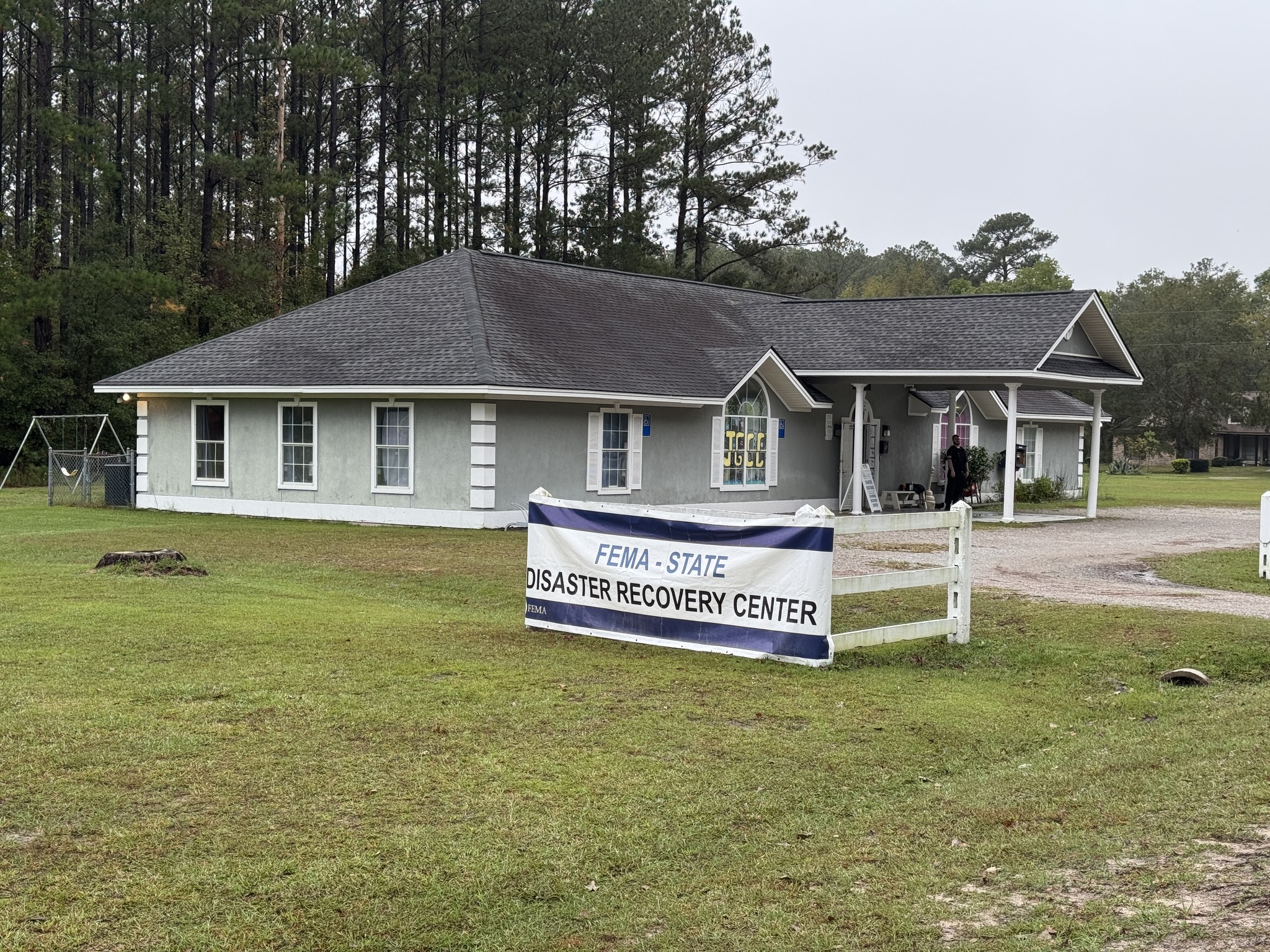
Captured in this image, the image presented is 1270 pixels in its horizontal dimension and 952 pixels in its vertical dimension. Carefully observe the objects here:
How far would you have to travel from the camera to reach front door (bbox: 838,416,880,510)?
3123 cm

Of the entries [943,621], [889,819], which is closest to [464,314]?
[943,621]

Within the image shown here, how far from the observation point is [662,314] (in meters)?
30.4

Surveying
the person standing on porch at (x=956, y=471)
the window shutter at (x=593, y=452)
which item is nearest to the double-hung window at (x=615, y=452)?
the window shutter at (x=593, y=452)

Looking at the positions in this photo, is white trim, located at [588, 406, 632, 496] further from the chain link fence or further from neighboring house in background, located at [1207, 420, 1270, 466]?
neighboring house in background, located at [1207, 420, 1270, 466]

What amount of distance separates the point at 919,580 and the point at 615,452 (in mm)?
15100

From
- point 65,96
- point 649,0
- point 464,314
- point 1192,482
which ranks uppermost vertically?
point 649,0

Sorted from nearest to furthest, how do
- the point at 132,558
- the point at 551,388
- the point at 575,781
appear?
the point at 575,781
the point at 132,558
the point at 551,388

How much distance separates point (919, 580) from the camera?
1105cm

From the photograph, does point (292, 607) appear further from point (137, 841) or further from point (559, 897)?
point (559, 897)

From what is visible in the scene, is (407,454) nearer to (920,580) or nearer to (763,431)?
(763,431)

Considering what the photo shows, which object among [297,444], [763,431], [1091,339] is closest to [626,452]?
[763,431]

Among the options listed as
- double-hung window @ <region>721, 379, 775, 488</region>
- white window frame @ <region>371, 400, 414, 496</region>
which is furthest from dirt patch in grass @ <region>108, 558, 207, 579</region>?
double-hung window @ <region>721, 379, 775, 488</region>

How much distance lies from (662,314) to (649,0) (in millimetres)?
24745

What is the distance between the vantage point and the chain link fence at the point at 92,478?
90.2 ft
